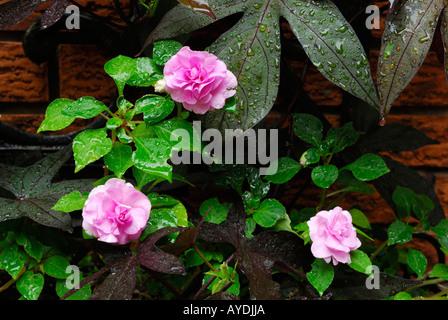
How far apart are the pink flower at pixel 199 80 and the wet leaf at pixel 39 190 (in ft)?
0.79

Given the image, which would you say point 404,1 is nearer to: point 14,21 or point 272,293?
point 272,293

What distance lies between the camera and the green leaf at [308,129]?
74cm

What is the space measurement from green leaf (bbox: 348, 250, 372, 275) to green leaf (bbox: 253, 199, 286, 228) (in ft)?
0.43

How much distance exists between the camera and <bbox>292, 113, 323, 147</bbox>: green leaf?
29.2 inches

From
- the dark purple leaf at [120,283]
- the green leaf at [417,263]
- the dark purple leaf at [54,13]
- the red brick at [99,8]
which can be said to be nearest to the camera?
the dark purple leaf at [120,283]

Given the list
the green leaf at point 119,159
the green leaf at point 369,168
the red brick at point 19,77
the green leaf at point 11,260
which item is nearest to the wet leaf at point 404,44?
the green leaf at point 369,168

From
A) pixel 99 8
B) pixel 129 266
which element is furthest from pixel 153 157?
pixel 99 8

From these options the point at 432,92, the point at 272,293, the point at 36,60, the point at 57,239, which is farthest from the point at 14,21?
the point at 432,92

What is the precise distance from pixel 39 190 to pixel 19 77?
0.47 m

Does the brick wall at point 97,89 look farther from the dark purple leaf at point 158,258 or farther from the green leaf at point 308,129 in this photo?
the dark purple leaf at point 158,258

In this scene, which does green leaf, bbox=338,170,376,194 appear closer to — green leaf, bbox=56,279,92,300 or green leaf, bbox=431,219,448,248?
green leaf, bbox=431,219,448,248

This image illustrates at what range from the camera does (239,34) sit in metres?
0.60

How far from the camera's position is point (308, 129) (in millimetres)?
753

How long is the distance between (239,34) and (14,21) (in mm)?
380
